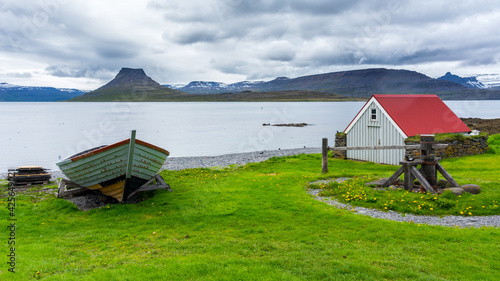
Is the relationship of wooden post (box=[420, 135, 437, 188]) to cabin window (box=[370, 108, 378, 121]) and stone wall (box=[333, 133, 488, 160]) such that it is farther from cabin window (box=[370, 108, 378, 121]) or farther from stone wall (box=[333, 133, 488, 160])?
cabin window (box=[370, 108, 378, 121])

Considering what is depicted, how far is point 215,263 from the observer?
7.83 metres

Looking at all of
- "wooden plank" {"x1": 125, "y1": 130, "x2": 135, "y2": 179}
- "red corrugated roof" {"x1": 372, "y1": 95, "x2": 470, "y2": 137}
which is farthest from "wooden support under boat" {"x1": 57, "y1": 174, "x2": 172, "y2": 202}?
"red corrugated roof" {"x1": 372, "y1": 95, "x2": 470, "y2": 137}

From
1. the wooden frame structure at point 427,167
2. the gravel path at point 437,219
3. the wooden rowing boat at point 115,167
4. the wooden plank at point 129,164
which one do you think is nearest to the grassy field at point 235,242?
the gravel path at point 437,219

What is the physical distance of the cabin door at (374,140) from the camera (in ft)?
91.1

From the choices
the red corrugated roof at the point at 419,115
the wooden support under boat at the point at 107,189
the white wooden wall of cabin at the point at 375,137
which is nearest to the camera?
the wooden support under boat at the point at 107,189

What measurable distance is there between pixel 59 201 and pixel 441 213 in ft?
49.1

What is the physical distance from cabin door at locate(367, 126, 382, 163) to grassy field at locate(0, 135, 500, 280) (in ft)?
39.6

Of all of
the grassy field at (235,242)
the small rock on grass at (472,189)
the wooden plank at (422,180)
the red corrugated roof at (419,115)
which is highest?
the red corrugated roof at (419,115)

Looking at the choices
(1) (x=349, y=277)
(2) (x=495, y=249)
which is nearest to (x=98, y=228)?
(1) (x=349, y=277)

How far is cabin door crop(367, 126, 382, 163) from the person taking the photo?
27.8 metres

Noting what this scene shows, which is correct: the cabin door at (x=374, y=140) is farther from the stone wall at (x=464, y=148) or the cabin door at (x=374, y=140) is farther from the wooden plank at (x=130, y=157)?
the wooden plank at (x=130, y=157)

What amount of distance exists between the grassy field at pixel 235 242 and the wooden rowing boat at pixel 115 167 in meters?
1.10

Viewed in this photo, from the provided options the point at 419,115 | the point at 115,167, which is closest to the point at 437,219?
the point at 115,167

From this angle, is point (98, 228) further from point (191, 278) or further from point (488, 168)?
point (488, 168)
